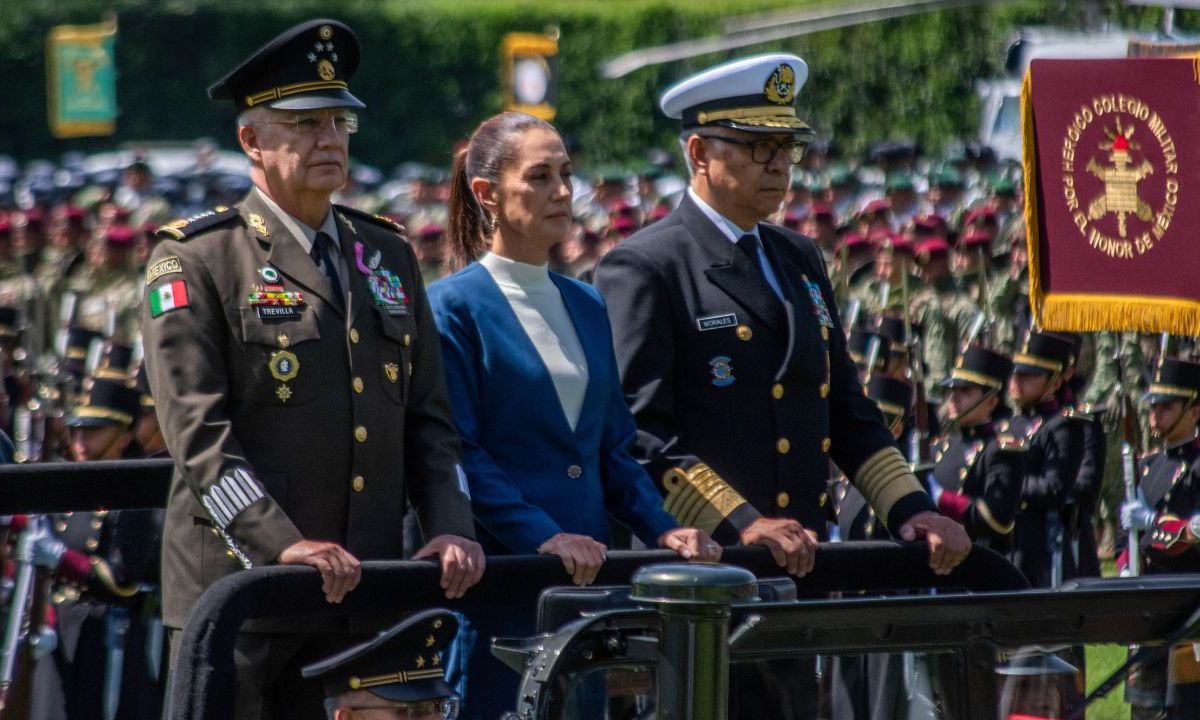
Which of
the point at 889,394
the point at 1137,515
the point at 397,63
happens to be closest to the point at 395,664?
the point at 1137,515

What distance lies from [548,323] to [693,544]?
0.72 m

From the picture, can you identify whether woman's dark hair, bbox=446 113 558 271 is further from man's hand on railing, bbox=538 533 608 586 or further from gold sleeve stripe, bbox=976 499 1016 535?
gold sleeve stripe, bbox=976 499 1016 535

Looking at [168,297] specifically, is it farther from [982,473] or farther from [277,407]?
[982,473]

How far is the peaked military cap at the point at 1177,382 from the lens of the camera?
7.96 meters

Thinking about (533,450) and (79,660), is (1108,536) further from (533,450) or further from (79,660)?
(533,450)

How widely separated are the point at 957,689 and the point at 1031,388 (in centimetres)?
608

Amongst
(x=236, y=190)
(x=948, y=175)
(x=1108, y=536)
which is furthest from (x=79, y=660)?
(x=236, y=190)

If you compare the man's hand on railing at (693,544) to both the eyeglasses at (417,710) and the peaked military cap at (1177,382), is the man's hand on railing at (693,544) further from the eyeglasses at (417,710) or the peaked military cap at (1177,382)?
the peaked military cap at (1177,382)

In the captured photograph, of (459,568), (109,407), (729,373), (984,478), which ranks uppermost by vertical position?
(729,373)

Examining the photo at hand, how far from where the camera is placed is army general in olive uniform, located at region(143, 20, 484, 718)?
3.45 m

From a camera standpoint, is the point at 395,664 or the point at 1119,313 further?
the point at 1119,313

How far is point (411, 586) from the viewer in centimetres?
321

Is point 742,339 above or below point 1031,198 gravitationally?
below

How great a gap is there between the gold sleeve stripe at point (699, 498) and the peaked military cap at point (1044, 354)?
16.6 feet
